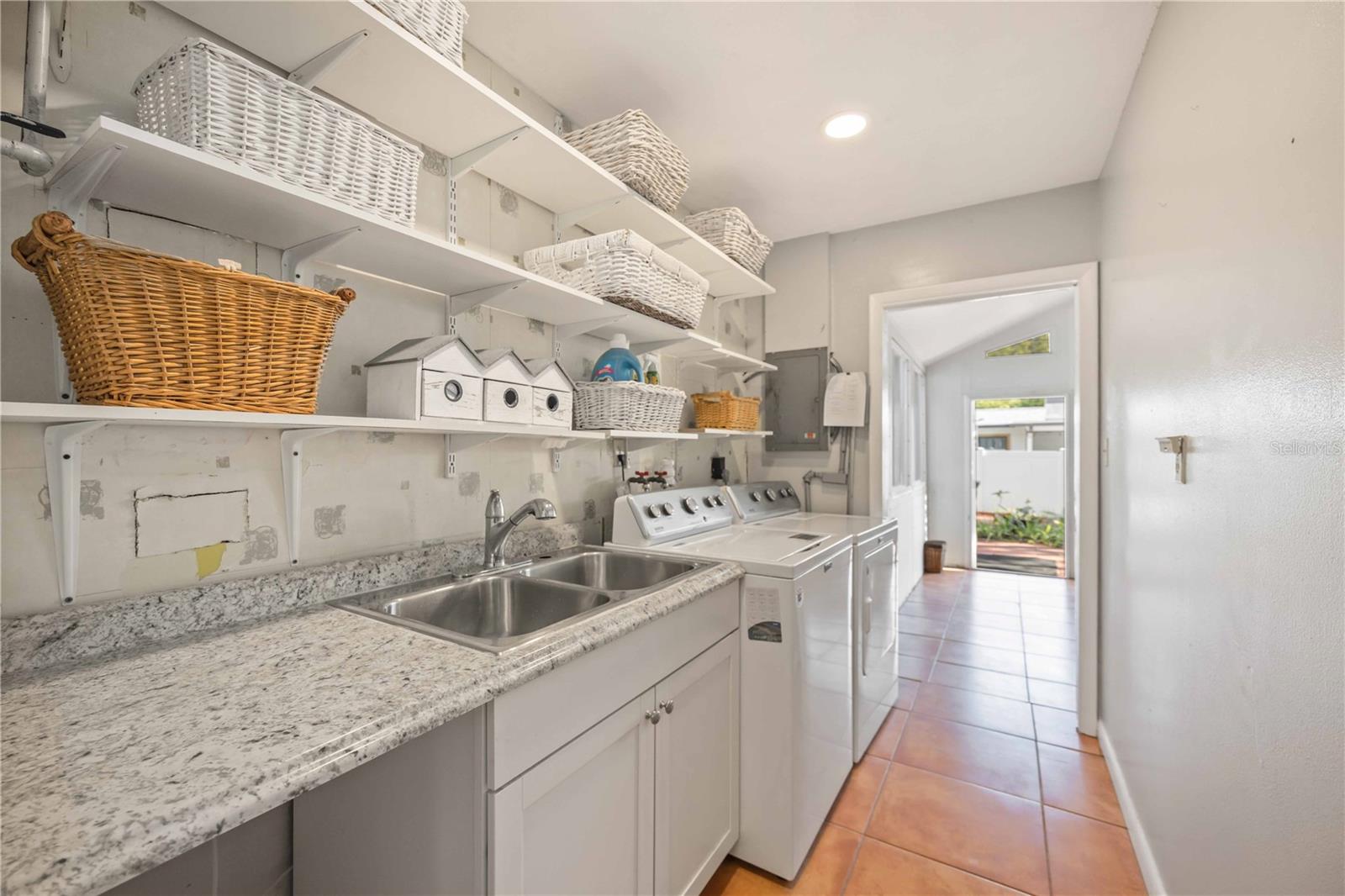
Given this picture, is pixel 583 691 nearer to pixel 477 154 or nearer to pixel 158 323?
pixel 158 323

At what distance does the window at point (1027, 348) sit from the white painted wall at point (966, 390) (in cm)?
4

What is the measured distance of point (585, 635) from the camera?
1030mm

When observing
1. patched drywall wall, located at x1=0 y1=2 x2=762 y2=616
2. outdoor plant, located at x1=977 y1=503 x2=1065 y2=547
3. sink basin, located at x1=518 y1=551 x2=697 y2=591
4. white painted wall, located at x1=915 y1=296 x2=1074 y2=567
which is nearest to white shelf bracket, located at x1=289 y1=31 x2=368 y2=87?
patched drywall wall, located at x1=0 y1=2 x2=762 y2=616

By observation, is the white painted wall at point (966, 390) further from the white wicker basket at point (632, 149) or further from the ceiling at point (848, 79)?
the white wicker basket at point (632, 149)

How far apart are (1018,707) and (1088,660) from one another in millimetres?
429

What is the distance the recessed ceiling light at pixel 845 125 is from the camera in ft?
6.50

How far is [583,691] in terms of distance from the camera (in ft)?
3.44

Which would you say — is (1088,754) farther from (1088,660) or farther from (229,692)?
(229,692)

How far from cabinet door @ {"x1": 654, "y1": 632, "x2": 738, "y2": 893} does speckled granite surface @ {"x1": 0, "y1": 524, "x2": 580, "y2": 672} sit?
68 cm

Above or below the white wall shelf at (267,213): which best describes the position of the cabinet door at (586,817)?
below

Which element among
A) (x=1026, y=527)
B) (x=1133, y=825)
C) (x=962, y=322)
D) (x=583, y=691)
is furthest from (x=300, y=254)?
(x=1026, y=527)

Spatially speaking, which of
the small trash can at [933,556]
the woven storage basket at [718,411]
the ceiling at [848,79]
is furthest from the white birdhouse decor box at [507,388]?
the small trash can at [933,556]

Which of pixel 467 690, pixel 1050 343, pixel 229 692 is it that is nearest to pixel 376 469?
pixel 229 692

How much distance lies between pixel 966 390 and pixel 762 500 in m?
4.30
